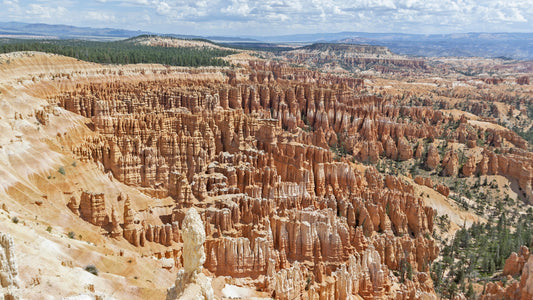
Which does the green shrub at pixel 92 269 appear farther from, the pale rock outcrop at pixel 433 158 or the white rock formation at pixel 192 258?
the pale rock outcrop at pixel 433 158

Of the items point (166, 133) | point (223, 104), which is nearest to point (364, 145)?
point (223, 104)

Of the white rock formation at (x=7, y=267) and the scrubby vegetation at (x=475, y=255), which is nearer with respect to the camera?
the white rock formation at (x=7, y=267)

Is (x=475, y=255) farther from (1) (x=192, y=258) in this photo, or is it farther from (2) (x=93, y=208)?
(1) (x=192, y=258)

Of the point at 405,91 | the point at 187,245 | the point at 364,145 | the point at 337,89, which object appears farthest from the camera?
the point at 405,91

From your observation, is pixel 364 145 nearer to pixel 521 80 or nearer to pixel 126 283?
pixel 126 283

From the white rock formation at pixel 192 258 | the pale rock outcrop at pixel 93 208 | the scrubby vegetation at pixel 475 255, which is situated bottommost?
the scrubby vegetation at pixel 475 255

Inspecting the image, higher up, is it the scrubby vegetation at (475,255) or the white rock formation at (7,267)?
the white rock formation at (7,267)

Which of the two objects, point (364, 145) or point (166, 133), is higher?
point (166, 133)

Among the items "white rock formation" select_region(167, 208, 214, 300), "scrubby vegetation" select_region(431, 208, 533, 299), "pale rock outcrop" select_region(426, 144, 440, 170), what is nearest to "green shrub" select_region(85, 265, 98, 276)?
"white rock formation" select_region(167, 208, 214, 300)

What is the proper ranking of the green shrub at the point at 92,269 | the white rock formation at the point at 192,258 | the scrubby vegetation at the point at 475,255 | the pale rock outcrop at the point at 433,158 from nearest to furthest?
the white rock formation at the point at 192,258 < the green shrub at the point at 92,269 < the scrubby vegetation at the point at 475,255 < the pale rock outcrop at the point at 433,158

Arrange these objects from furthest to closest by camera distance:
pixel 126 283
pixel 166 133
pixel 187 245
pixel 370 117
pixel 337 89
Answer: pixel 337 89, pixel 370 117, pixel 166 133, pixel 126 283, pixel 187 245

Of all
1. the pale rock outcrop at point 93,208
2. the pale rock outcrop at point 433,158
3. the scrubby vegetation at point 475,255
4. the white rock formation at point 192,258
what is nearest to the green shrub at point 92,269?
the white rock formation at point 192,258
